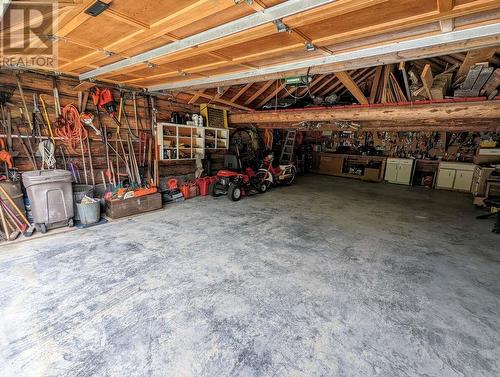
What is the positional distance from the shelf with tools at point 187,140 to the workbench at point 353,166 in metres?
5.56

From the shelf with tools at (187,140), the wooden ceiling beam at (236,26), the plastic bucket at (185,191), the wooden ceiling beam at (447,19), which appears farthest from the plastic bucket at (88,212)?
the wooden ceiling beam at (447,19)

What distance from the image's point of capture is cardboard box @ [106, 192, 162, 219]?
154 inches

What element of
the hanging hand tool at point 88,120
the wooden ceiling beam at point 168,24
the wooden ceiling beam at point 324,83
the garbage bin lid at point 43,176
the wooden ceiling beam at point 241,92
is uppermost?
the wooden ceiling beam at point 324,83

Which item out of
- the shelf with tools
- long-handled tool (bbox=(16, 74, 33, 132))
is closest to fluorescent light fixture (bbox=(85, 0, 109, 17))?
long-handled tool (bbox=(16, 74, 33, 132))

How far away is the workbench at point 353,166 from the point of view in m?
9.06

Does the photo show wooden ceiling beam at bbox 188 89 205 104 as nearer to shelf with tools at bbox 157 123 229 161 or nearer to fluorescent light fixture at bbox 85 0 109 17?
shelf with tools at bbox 157 123 229 161

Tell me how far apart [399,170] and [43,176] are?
32.1 feet

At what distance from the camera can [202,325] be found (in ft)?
5.84

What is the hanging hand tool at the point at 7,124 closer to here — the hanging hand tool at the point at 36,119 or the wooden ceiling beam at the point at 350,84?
the hanging hand tool at the point at 36,119

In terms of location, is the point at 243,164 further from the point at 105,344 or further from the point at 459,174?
the point at 459,174

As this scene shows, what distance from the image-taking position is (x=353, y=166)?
9805 mm

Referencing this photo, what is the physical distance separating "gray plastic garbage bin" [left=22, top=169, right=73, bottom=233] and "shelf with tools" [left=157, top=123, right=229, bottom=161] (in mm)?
1920

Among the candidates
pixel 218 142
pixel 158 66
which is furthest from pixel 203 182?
pixel 158 66

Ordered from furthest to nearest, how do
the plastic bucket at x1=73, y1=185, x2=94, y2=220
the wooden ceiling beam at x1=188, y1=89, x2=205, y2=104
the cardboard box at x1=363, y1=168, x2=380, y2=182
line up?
the cardboard box at x1=363, y1=168, x2=380, y2=182, the wooden ceiling beam at x1=188, y1=89, x2=205, y2=104, the plastic bucket at x1=73, y1=185, x2=94, y2=220
